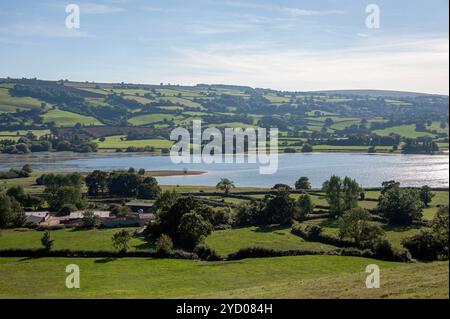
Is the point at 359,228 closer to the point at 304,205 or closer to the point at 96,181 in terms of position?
the point at 304,205

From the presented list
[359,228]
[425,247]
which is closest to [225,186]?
[359,228]

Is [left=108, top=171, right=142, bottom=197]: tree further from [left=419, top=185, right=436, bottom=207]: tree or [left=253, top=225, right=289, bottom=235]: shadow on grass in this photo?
[left=419, top=185, right=436, bottom=207]: tree

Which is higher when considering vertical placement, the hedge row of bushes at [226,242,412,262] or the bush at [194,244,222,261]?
the hedge row of bushes at [226,242,412,262]

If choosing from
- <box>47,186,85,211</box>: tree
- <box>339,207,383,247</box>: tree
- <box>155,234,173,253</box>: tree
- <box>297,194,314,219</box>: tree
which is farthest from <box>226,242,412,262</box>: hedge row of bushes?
<box>47,186,85,211</box>: tree

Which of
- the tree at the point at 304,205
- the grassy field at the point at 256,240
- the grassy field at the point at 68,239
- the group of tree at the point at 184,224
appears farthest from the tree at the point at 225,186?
the group of tree at the point at 184,224

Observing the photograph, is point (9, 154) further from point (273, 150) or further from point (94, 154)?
point (273, 150)

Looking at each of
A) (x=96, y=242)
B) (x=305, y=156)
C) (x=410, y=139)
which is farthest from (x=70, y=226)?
(x=410, y=139)
